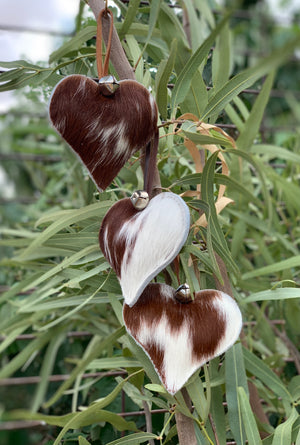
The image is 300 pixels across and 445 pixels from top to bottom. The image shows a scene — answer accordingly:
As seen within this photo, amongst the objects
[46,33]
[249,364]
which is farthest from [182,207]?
[46,33]

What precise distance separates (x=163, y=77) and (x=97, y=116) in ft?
0.16

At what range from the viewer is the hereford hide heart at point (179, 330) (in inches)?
9.4

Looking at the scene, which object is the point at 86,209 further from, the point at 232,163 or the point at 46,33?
the point at 46,33

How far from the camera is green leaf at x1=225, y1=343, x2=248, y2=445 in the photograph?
0.95 ft

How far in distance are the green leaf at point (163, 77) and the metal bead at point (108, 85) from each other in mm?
36

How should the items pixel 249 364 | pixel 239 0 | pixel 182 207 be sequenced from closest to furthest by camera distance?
pixel 239 0, pixel 182 207, pixel 249 364

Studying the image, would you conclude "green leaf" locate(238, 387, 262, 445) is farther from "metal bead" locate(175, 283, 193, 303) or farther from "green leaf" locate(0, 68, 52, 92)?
"green leaf" locate(0, 68, 52, 92)

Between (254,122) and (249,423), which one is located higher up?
(254,122)

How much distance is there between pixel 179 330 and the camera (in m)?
0.24

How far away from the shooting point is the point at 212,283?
31 cm

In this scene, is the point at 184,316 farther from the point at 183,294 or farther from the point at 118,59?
the point at 118,59

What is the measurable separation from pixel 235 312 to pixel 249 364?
106mm

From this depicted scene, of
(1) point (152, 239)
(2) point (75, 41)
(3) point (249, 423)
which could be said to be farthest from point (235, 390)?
(2) point (75, 41)

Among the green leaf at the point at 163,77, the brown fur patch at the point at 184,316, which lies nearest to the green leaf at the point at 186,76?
the green leaf at the point at 163,77
